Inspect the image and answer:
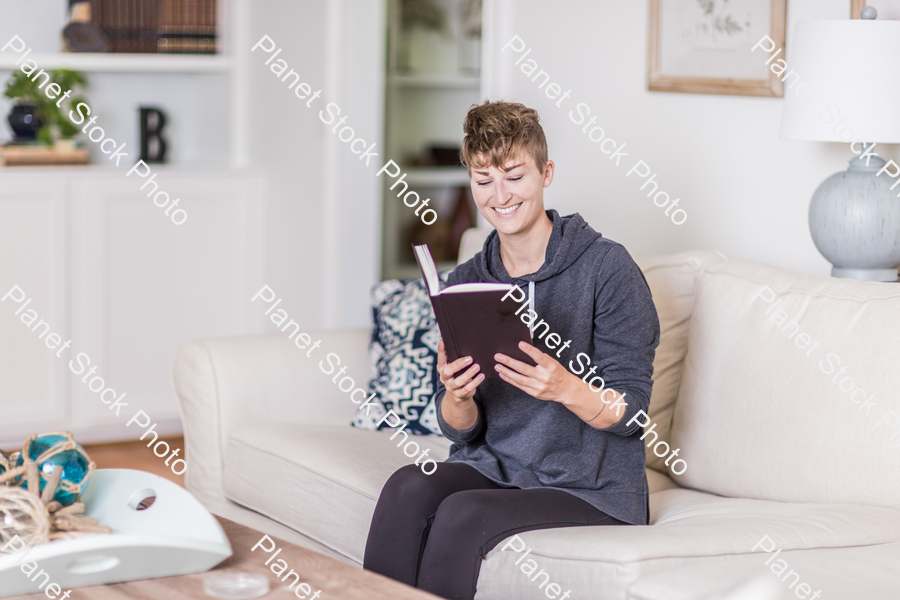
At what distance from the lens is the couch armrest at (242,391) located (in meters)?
2.34

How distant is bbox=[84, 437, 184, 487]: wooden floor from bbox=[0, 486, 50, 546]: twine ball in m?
1.97

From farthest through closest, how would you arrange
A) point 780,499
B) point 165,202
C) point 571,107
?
point 165,202
point 571,107
point 780,499

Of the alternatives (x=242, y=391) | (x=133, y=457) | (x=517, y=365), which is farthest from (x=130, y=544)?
(x=133, y=457)

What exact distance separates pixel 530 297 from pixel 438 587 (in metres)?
0.50

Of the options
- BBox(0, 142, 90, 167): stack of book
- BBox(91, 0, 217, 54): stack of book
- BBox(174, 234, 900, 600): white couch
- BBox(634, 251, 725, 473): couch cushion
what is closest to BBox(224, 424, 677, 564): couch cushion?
BBox(174, 234, 900, 600): white couch

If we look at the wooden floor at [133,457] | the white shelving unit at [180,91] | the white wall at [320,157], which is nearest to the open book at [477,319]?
the wooden floor at [133,457]

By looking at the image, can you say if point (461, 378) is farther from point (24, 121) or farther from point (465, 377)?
point (24, 121)

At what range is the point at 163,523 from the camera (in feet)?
4.66

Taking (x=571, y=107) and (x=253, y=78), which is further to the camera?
(x=253, y=78)

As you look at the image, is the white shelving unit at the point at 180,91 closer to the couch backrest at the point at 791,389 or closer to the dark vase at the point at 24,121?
the dark vase at the point at 24,121

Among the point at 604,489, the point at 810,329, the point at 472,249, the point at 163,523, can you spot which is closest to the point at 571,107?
the point at 472,249

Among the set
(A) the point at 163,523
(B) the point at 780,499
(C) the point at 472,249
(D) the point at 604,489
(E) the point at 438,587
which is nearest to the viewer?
(A) the point at 163,523

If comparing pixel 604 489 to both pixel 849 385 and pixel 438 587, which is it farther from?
pixel 849 385

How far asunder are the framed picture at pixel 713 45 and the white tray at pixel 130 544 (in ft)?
5.41
